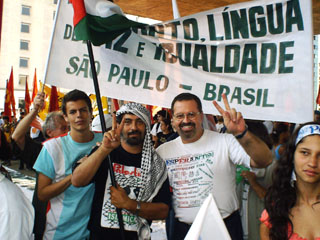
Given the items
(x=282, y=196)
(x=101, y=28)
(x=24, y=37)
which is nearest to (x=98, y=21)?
(x=101, y=28)

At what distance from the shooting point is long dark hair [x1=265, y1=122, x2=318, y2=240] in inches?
81.7

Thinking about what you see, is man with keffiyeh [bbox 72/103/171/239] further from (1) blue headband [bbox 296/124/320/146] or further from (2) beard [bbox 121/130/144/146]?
(1) blue headband [bbox 296/124/320/146]

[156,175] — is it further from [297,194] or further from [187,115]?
[297,194]

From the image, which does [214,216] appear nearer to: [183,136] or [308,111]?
[183,136]

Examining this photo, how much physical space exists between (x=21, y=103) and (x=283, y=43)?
1858 inches

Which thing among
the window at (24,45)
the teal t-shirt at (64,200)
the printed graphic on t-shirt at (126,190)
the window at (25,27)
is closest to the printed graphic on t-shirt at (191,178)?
the printed graphic on t-shirt at (126,190)

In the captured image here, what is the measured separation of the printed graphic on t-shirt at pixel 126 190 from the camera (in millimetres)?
2600

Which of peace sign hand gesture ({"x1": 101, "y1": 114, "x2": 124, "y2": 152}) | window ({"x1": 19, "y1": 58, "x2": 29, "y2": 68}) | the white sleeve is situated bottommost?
the white sleeve

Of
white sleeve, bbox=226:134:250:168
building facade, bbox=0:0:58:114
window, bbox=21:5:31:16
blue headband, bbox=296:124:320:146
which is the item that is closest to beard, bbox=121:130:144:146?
white sleeve, bbox=226:134:250:168

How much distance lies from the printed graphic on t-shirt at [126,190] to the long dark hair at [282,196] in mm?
910

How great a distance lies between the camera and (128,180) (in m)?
2.65

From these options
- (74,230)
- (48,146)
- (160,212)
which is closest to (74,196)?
(74,230)

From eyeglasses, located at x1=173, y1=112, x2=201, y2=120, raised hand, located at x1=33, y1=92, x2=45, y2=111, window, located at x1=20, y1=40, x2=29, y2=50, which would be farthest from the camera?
window, located at x1=20, y1=40, x2=29, y2=50

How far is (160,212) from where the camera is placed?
2.69m
